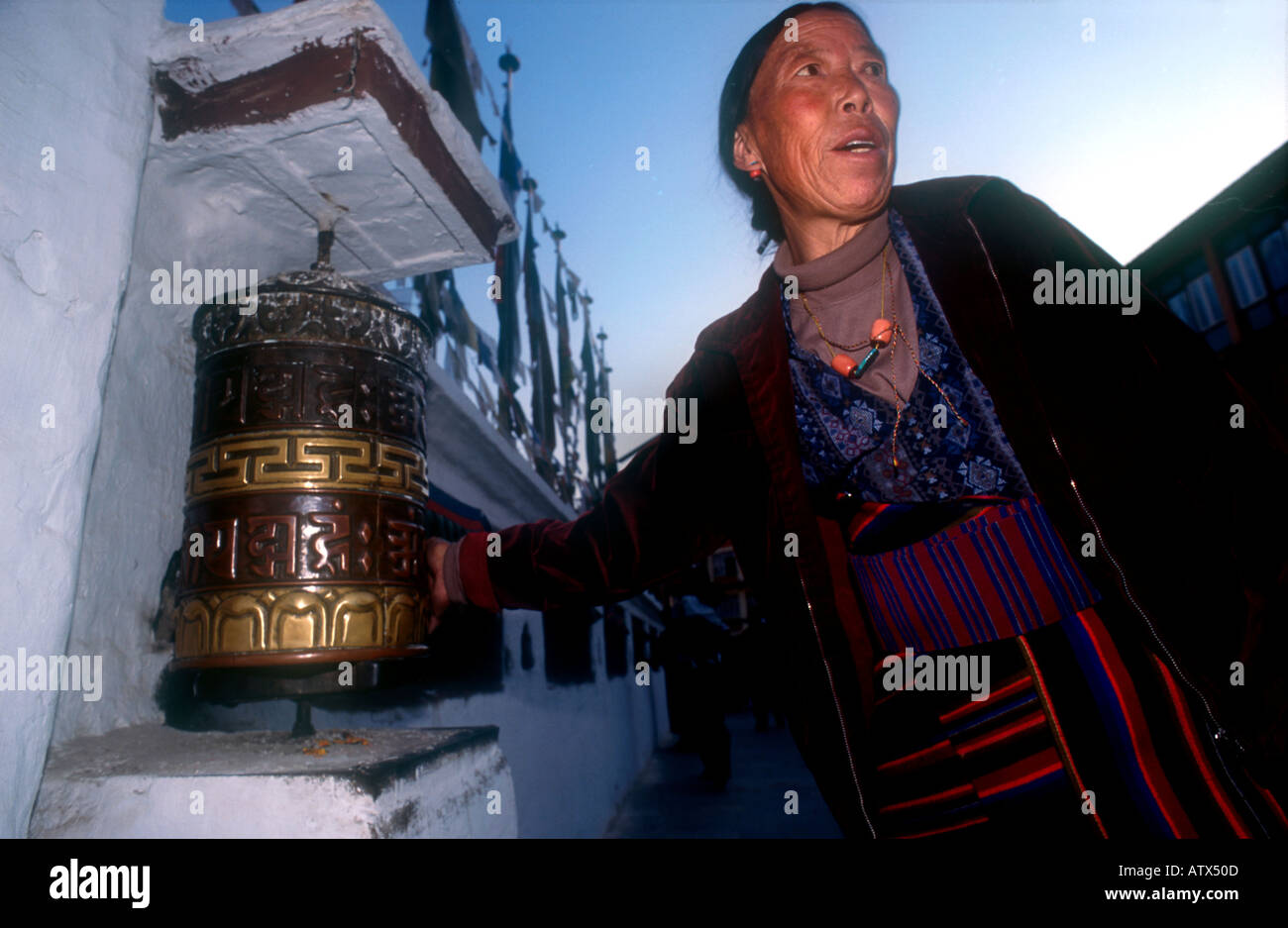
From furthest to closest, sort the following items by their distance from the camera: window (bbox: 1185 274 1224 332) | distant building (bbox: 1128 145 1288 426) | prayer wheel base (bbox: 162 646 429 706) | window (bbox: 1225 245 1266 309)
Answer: window (bbox: 1185 274 1224 332), window (bbox: 1225 245 1266 309), distant building (bbox: 1128 145 1288 426), prayer wheel base (bbox: 162 646 429 706)

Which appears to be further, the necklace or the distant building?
the distant building

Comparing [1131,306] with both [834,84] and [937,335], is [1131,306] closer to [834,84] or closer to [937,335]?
[937,335]

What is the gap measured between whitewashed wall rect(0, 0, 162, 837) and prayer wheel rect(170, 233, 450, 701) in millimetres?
160

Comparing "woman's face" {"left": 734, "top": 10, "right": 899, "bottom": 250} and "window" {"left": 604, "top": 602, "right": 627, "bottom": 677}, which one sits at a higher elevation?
"woman's face" {"left": 734, "top": 10, "right": 899, "bottom": 250}

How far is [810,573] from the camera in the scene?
4.01 ft

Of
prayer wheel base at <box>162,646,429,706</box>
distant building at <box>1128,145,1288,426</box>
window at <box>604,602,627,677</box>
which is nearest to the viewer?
prayer wheel base at <box>162,646,429,706</box>

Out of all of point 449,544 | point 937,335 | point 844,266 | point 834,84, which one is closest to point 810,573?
point 937,335

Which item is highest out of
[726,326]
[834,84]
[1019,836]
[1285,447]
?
[834,84]

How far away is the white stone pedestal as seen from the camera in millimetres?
986

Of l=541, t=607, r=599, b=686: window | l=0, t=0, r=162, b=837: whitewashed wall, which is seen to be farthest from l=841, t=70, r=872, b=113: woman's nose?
l=541, t=607, r=599, b=686: window

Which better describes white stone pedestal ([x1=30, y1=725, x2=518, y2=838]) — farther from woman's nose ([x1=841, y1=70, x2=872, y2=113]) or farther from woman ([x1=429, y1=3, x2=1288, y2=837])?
woman's nose ([x1=841, y1=70, x2=872, y2=113])

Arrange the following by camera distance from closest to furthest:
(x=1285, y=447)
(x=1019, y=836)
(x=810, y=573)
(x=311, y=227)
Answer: (x=1285, y=447), (x=1019, y=836), (x=810, y=573), (x=311, y=227)

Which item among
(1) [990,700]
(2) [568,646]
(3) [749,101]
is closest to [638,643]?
(2) [568,646]
